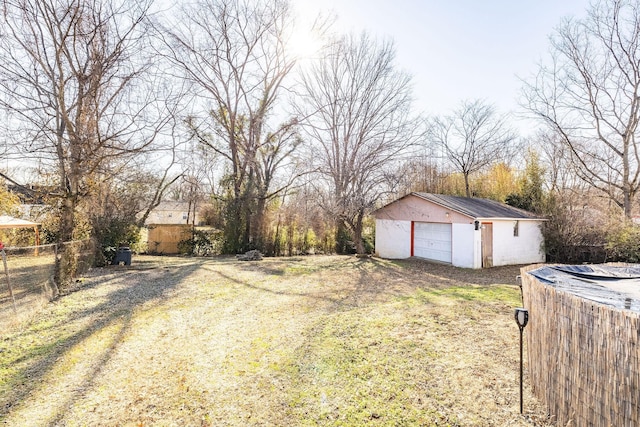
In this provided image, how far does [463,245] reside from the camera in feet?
42.0

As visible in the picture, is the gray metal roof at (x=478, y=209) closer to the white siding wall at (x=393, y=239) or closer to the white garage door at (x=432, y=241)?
the white garage door at (x=432, y=241)

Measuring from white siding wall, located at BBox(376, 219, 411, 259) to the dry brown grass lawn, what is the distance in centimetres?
710

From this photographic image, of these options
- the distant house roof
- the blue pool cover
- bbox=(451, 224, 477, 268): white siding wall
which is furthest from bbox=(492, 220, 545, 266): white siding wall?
the blue pool cover

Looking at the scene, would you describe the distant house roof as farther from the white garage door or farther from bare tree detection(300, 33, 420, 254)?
bare tree detection(300, 33, 420, 254)

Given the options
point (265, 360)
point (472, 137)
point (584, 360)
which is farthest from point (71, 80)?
point (472, 137)

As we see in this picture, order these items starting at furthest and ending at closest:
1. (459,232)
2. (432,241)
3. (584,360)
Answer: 1. (432,241)
2. (459,232)
3. (584,360)

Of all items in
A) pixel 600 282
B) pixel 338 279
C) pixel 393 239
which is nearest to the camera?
pixel 600 282

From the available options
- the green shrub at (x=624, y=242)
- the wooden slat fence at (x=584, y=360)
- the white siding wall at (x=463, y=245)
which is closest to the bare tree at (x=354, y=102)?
the white siding wall at (x=463, y=245)

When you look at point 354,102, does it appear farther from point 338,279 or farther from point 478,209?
point 338,279

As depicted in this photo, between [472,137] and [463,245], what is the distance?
12021 mm

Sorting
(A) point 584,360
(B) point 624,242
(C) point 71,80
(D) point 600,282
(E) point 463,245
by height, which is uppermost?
(C) point 71,80

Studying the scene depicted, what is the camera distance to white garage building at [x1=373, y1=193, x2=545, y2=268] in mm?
12683

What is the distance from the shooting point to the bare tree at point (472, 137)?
21.3m

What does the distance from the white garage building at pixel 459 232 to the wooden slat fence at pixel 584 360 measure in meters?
9.65
